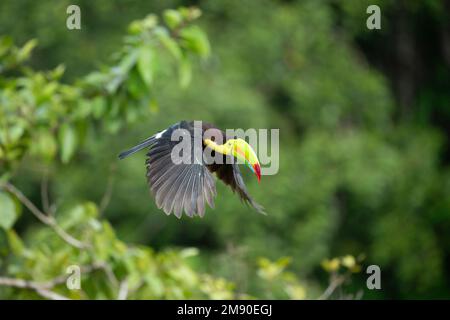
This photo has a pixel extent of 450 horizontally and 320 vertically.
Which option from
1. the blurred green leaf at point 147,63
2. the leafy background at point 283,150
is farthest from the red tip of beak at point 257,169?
the leafy background at point 283,150

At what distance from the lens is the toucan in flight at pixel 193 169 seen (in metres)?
1.88

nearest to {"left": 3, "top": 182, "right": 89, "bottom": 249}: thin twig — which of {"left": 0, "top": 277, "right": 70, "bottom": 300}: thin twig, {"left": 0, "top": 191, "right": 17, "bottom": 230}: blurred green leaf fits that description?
{"left": 0, "top": 191, "right": 17, "bottom": 230}: blurred green leaf

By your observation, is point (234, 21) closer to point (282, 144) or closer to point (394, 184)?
point (282, 144)

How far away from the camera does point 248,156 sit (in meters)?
2.00

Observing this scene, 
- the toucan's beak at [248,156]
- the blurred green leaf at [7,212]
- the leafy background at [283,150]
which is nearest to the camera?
the toucan's beak at [248,156]

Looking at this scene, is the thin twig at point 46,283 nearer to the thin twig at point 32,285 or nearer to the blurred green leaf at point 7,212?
the thin twig at point 32,285

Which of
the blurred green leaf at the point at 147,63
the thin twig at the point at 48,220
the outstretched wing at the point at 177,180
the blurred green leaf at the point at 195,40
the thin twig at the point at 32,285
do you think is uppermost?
the blurred green leaf at the point at 195,40

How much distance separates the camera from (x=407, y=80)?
26.8 feet

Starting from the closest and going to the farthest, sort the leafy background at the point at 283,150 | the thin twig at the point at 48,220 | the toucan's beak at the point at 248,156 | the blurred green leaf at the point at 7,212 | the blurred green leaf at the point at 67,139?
the toucan's beak at the point at 248,156 < the blurred green leaf at the point at 7,212 < the thin twig at the point at 48,220 < the blurred green leaf at the point at 67,139 < the leafy background at the point at 283,150

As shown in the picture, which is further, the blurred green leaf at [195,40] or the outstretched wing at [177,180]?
the blurred green leaf at [195,40]

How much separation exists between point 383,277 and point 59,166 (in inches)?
131

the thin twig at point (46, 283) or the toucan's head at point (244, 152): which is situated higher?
the toucan's head at point (244, 152)

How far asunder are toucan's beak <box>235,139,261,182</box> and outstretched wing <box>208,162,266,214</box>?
0.06 meters
